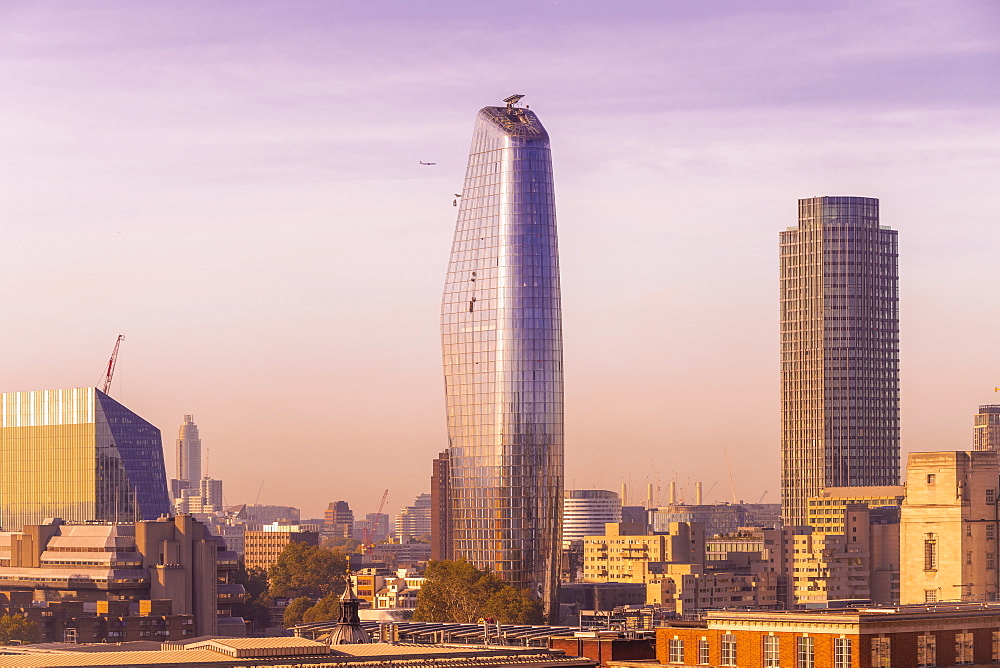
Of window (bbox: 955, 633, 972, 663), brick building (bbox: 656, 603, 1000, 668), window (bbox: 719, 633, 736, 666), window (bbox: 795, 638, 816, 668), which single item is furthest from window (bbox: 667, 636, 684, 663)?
window (bbox: 955, 633, 972, 663)

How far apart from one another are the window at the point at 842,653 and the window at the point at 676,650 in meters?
13.2

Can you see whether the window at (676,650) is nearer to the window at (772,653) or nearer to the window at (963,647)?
the window at (772,653)

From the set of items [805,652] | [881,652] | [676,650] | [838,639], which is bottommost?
[676,650]

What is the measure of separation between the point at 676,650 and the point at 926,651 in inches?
676

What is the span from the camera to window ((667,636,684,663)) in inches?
5738

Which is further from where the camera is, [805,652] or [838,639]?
[805,652]

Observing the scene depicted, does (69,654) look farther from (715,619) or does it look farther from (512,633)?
(512,633)

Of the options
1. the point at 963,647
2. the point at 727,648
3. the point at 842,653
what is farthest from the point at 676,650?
the point at 963,647

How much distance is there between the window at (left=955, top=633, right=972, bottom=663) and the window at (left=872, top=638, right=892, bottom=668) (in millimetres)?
7471

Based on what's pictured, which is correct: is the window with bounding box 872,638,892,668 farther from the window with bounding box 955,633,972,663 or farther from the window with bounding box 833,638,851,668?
the window with bounding box 955,633,972,663

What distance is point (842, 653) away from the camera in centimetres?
13538

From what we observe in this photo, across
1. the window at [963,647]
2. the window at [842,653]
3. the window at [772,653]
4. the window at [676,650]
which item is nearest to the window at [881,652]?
the window at [842,653]

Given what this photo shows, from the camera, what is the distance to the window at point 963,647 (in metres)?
141

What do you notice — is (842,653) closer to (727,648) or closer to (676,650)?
(727,648)
